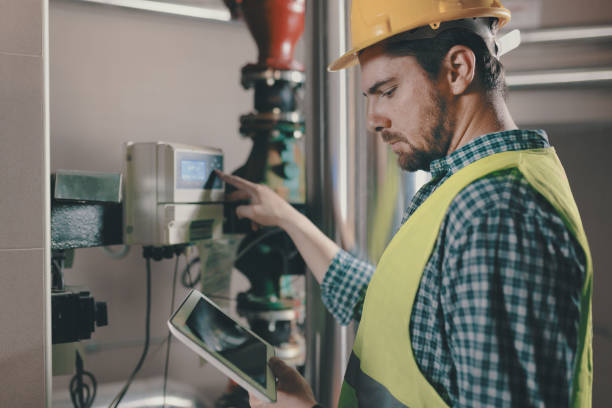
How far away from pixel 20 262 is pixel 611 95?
1296 mm

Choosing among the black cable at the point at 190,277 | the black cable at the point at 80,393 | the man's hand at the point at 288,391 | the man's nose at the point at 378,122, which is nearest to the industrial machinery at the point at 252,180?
the black cable at the point at 80,393

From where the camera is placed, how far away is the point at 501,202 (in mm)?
507

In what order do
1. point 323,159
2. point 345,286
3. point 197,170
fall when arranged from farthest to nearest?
point 323,159 → point 197,170 → point 345,286

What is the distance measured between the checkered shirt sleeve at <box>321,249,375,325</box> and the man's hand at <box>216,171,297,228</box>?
189 mm

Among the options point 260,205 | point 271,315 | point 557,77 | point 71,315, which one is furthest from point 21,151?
point 557,77

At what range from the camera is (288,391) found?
2.42ft

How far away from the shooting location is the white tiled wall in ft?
2.37

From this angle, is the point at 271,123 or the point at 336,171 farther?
the point at 271,123

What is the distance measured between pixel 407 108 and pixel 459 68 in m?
0.09

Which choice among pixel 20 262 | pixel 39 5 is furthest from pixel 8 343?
pixel 39 5

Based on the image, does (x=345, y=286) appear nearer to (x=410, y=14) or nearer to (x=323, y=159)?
(x=323, y=159)

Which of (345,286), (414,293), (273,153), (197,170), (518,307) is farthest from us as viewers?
(273,153)

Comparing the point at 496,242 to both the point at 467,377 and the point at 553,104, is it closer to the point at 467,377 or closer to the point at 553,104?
the point at 467,377

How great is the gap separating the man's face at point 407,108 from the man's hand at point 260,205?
1.46ft
